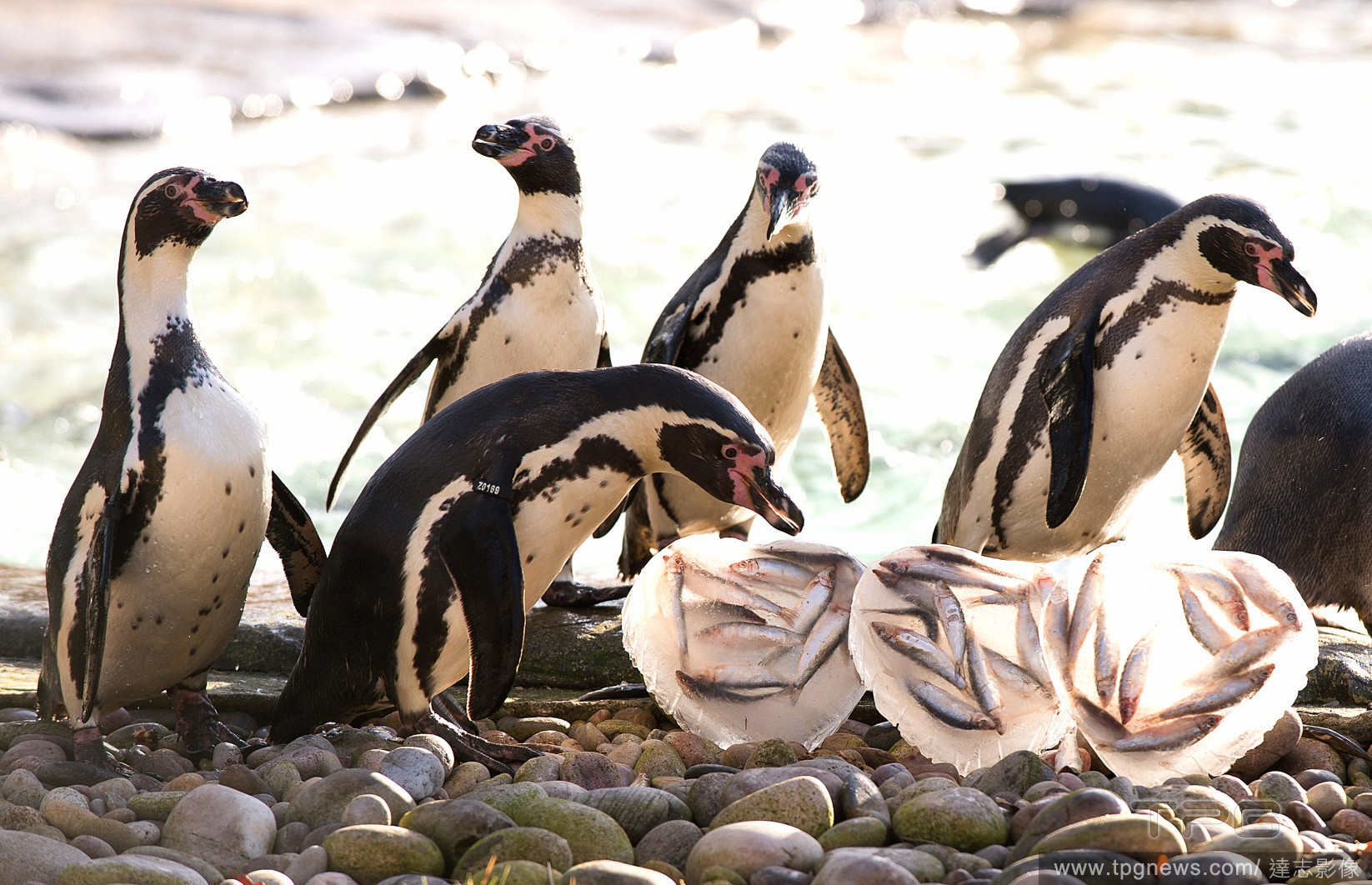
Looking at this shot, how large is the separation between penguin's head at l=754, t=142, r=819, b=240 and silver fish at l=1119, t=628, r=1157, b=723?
1468 mm

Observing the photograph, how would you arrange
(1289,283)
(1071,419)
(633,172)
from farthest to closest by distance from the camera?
(633,172), (1071,419), (1289,283)

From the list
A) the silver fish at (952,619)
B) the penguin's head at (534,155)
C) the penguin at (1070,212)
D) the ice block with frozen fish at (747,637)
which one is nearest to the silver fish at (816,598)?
the ice block with frozen fish at (747,637)

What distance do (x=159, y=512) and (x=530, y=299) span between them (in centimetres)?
121

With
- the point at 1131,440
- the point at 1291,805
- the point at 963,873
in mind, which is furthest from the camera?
the point at 1131,440

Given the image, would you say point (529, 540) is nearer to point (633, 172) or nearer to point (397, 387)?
point (397, 387)

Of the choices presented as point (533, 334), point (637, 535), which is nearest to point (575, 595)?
point (637, 535)

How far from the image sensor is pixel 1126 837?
6.28 feet

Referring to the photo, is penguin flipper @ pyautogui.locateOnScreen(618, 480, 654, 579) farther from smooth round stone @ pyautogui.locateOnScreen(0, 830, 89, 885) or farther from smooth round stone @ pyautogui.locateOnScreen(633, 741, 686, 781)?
smooth round stone @ pyautogui.locateOnScreen(0, 830, 89, 885)

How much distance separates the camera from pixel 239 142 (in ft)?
40.5

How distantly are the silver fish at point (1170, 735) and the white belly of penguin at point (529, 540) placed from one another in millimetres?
1035

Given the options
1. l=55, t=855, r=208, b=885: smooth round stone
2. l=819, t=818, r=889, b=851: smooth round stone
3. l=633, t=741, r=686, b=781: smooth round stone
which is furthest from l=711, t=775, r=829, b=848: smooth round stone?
l=55, t=855, r=208, b=885: smooth round stone

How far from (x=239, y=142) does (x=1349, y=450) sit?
10899 mm

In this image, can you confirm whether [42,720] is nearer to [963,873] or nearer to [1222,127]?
[963,873]

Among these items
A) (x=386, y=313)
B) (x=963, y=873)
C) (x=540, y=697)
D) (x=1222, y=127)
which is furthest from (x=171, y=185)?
(x=1222, y=127)
